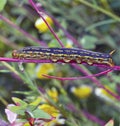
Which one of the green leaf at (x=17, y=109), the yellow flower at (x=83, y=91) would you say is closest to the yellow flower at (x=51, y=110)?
the green leaf at (x=17, y=109)

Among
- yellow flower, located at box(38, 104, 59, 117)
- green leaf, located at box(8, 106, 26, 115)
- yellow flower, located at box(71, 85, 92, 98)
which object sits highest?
yellow flower, located at box(71, 85, 92, 98)

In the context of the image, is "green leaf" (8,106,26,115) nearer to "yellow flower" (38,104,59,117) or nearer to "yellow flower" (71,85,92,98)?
"yellow flower" (38,104,59,117)

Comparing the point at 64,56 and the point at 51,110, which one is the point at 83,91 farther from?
the point at 64,56

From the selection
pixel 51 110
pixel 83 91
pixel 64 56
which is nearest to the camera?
pixel 64 56

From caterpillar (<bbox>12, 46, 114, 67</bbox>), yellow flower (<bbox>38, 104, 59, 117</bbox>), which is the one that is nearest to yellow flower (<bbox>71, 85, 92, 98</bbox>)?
yellow flower (<bbox>38, 104, 59, 117</bbox>)

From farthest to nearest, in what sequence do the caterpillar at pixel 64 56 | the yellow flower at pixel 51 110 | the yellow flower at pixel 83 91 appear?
the yellow flower at pixel 83 91 → the yellow flower at pixel 51 110 → the caterpillar at pixel 64 56

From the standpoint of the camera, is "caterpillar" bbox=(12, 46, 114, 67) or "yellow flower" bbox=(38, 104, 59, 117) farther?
"yellow flower" bbox=(38, 104, 59, 117)

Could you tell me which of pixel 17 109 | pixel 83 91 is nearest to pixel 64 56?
pixel 17 109

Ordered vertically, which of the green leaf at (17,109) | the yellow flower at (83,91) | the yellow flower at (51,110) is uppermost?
the yellow flower at (83,91)

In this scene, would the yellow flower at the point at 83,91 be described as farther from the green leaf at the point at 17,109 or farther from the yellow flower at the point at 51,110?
the green leaf at the point at 17,109

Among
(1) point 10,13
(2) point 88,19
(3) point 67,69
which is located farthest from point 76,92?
(1) point 10,13

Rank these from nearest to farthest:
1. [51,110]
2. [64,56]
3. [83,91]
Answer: [64,56] < [51,110] < [83,91]
